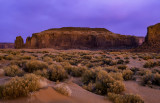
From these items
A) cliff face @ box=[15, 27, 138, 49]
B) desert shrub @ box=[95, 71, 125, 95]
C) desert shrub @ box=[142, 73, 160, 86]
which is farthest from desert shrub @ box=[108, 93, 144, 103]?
cliff face @ box=[15, 27, 138, 49]

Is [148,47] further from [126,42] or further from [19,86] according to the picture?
[19,86]

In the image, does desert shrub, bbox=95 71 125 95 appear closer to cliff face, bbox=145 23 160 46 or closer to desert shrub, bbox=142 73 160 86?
desert shrub, bbox=142 73 160 86

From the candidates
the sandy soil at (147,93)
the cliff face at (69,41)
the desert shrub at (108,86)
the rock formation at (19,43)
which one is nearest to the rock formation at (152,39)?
the cliff face at (69,41)

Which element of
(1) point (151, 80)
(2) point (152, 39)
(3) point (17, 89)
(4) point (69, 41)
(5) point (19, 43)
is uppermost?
(4) point (69, 41)

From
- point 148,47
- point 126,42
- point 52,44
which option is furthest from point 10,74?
point 126,42

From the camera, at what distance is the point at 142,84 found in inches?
200

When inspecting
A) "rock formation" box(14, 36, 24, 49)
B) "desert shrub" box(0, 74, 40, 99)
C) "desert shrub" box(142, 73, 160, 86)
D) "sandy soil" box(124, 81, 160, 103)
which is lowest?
"sandy soil" box(124, 81, 160, 103)

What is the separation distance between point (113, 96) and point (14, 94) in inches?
91.3

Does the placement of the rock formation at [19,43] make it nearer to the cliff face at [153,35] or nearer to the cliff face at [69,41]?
the cliff face at [69,41]

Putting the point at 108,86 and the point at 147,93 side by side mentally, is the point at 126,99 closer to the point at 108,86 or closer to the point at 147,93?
the point at 108,86

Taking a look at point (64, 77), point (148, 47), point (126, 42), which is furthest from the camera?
point (126, 42)

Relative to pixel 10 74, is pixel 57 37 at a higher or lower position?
higher

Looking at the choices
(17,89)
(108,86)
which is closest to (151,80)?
(108,86)

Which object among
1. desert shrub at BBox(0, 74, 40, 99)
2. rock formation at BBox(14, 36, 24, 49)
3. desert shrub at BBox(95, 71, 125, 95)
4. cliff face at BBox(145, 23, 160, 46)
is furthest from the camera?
rock formation at BBox(14, 36, 24, 49)
